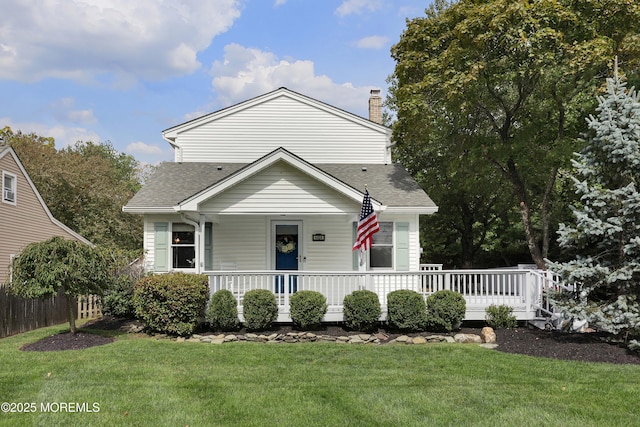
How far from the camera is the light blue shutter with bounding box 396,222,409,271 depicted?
530 inches

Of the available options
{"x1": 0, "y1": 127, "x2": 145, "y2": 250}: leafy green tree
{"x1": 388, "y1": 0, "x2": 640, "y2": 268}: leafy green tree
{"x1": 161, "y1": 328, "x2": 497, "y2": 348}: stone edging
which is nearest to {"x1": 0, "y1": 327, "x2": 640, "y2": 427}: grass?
{"x1": 161, "y1": 328, "x2": 497, "y2": 348}: stone edging

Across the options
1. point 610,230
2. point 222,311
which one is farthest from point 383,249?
point 610,230

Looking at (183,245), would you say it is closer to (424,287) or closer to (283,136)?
(283,136)

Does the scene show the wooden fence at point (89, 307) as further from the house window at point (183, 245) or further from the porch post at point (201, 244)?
the porch post at point (201, 244)

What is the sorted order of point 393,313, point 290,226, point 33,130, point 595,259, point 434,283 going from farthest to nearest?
point 33,130 → point 290,226 → point 434,283 → point 393,313 → point 595,259

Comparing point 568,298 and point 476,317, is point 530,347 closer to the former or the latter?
point 568,298

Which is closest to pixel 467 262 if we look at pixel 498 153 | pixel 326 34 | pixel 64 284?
pixel 498 153

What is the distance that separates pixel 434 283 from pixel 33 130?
32.0 m

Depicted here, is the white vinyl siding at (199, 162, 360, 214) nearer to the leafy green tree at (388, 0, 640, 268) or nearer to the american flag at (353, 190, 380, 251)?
the american flag at (353, 190, 380, 251)

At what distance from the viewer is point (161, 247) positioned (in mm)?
13672

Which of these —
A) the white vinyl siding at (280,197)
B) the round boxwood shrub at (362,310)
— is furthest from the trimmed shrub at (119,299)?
the round boxwood shrub at (362,310)

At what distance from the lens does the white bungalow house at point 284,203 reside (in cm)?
1164

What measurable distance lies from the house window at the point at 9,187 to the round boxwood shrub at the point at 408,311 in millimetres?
14879

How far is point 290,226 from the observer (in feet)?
47.4
